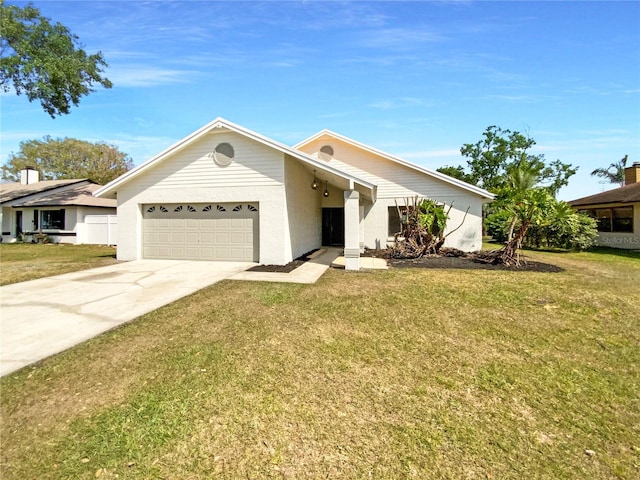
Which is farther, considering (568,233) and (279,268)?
(568,233)

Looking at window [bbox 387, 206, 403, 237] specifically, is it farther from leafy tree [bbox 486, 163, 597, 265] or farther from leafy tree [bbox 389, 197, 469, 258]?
leafy tree [bbox 486, 163, 597, 265]

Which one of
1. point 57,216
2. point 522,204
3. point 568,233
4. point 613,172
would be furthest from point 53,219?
point 613,172

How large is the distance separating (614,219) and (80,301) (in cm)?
2588

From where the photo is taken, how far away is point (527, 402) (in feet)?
10.4

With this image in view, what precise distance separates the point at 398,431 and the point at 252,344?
2.40 m

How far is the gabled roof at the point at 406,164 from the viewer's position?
45.3ft

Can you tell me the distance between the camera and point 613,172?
4181 centimetres

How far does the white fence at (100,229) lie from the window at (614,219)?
2954cm

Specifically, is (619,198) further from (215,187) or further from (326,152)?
(215,187)

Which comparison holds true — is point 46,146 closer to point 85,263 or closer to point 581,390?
point 85,263

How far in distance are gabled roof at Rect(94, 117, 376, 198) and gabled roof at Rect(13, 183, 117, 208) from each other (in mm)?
11807

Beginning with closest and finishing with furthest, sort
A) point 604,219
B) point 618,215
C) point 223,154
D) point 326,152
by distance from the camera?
point 223,154, point 326,152, point 618,215, point 604,219

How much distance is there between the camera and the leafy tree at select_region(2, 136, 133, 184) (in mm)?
39938

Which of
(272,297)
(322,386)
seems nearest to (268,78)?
(272,297)
